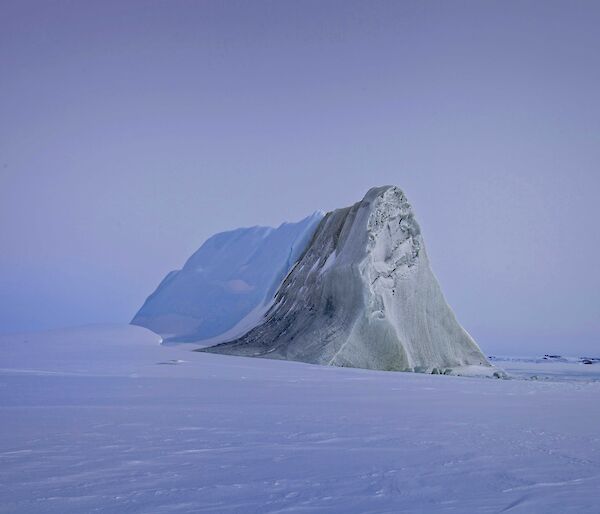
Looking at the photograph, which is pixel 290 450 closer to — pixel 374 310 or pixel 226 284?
pixel 374 310

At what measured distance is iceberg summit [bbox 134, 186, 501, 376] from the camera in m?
17.8

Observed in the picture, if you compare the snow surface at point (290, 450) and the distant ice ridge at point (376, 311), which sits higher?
the distant ice ridge at point (376, 311)

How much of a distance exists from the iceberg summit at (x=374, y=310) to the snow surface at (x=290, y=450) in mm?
9273

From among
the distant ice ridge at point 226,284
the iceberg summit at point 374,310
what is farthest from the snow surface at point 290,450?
the distant ice ridge at point 226,284

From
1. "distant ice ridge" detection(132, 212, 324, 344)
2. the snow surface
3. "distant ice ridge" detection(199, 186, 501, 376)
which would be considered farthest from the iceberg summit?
the snow surface

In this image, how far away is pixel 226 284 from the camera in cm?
3019

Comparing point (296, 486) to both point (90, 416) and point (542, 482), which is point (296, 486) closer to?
point (542, 482)

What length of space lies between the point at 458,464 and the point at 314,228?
77.8 ft

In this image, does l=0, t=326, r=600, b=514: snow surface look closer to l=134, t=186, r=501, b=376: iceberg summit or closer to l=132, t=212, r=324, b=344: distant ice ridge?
l=134, t=186, r=501, b=376: iceberg summit

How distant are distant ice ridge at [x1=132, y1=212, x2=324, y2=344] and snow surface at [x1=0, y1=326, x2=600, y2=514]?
17145mm

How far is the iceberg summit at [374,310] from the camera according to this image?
1780 centimetres

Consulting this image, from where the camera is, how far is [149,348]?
55.2ft

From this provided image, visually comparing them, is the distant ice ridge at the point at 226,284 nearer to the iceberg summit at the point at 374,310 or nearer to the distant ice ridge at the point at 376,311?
the iceberg summit at the point at 374,310

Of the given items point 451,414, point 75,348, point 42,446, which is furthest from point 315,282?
point 42,446
